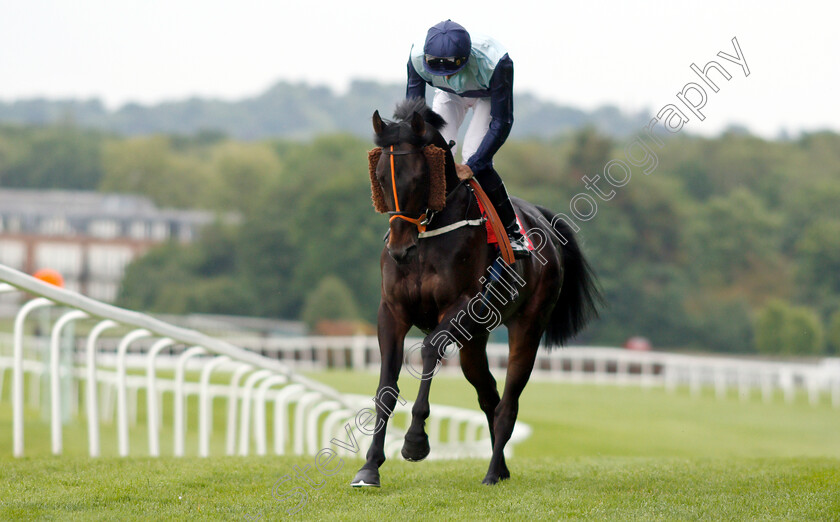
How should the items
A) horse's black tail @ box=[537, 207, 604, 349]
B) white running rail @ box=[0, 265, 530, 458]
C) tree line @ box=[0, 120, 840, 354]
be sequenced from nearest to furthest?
1. white running rail @ box=[0, 265, 530, 458]
2. horse's black tail @ box=[537, 207, 604, 349]
3. tree line @ box=[0, 120, 840, 354]

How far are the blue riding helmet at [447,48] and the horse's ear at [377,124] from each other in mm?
546

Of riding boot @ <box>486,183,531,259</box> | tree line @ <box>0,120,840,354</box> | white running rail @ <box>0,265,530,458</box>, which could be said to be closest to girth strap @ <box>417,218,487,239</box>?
riding boot @ <box>486,183,531,259</box>

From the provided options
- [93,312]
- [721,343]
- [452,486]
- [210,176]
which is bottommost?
[721,343]

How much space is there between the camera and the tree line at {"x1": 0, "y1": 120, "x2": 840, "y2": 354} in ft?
166

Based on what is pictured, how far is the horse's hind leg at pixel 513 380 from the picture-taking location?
5156mm

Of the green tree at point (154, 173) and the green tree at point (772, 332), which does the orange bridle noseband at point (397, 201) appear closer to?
the green tree at point (772, 332)

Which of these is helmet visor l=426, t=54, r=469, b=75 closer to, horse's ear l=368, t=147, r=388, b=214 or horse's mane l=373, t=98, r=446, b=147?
horse's mane l=373, t=98, r=446, b=147

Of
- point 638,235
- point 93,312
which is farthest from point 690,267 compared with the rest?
point 93,312

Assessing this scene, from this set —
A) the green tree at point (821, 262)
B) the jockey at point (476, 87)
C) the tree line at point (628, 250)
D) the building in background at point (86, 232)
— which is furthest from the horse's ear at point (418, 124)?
the building in background at point (86, 232)

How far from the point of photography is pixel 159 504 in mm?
4098

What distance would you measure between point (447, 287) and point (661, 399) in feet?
51.4

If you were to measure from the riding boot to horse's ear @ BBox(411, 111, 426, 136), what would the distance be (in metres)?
0.71

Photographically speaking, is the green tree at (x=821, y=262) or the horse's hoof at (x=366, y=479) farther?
the green tree at (x=821, y=262)

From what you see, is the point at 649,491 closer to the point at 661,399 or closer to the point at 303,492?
the point at 303,492
